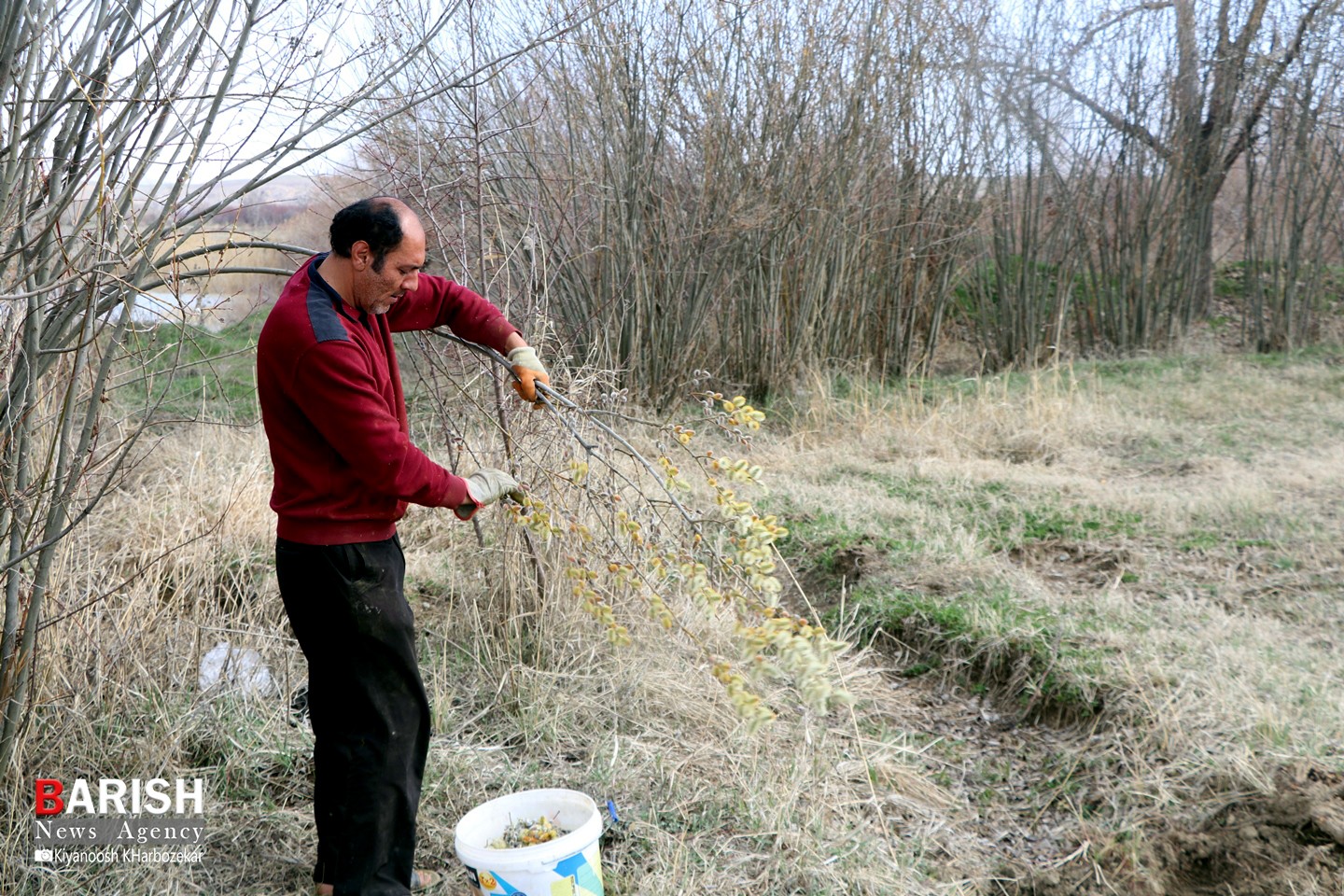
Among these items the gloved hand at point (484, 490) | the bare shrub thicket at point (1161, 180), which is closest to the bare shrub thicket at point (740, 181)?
the bare shrub thicket at point (1161, 180)

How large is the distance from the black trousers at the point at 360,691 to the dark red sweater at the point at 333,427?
0.08 m

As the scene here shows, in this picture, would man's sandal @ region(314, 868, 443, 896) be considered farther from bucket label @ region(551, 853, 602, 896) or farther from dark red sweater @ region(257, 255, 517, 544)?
dark red sweater @ region(257, 255, 517, 544)

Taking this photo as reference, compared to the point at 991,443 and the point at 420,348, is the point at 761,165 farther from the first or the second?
the point at 420,348

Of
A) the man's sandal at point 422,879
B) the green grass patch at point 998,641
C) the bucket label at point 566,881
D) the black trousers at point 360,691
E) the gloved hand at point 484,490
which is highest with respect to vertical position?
the gloved hand at point 484,490

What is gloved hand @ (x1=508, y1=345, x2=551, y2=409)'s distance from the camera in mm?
2663

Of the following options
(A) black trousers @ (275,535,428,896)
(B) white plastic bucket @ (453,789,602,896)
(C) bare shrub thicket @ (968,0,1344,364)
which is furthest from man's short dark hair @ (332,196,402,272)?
(C) bare shrub thicket @ (968,0,1344,364)

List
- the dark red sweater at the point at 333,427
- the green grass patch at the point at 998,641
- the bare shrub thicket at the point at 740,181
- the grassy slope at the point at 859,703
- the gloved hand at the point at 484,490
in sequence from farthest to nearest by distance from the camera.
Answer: the bare shrub thicket at the point at 740,181
the green grass patch at the point at 998,641
the grassy slope at the point at 859,703
the gloved hand at the point at 484,490
the dark red sweater at the point at 333,427

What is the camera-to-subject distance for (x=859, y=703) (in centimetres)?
385

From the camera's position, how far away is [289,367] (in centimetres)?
225

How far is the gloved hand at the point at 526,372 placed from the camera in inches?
105

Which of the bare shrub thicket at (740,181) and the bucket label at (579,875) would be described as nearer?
the bucket label at (579,875)

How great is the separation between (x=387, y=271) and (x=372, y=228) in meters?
0.10

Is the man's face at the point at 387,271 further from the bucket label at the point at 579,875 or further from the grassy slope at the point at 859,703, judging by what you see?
the bucket label at the point at 579,875

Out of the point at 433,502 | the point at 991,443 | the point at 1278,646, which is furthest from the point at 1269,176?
the point at 433,502
